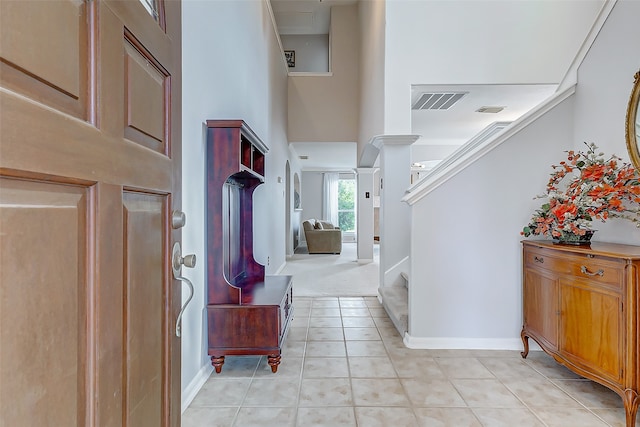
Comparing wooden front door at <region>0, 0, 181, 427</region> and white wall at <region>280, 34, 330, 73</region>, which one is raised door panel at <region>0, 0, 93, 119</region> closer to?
wooden front door at <region>0, 0, 181, 427</region>

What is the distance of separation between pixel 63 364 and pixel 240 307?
177 cm

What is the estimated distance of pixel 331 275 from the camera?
5.82 m

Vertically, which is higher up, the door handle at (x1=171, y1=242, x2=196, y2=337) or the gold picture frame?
the gold picture frame

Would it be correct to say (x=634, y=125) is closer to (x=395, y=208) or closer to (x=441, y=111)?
(x=395, y=208)

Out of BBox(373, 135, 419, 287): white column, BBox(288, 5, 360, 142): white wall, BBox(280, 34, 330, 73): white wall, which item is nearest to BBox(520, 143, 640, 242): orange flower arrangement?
BBox(373, 135, 419, 287): white column

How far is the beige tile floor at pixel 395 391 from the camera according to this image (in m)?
1.85

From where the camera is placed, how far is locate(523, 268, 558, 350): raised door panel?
2.23m

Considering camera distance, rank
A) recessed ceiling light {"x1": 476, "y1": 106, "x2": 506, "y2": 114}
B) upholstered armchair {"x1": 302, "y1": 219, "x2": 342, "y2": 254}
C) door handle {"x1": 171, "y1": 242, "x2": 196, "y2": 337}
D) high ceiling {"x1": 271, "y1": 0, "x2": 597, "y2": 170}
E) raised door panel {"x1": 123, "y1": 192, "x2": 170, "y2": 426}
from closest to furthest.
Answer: raised door panel {"x1": 123, "y1": 192, "x2": 170, "y2": 426}, door handle {"x1": 171, "y1": 242, "x2": 196, "y2": 337}, high ceiling {"x1": 271, "y1": 0, "x2": 597, "y2": 170}, recessed ceiling light {"x1": 476, "y1": 106, "x2": 506, "y2": 114}, upholstered armchair {"x1": 302, "y1": 219, "x2": 342, "y2": 254}

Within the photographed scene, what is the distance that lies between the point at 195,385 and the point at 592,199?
2685 millimetres

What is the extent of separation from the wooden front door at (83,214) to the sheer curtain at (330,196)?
10.7 meters

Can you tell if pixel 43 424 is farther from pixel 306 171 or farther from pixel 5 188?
pixel 306 171

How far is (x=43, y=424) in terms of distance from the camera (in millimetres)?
502

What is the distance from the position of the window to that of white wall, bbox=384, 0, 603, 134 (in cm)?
803

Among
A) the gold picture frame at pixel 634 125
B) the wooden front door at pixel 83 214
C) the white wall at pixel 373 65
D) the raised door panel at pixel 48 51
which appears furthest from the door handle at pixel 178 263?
the white wall at pixel 373 65
